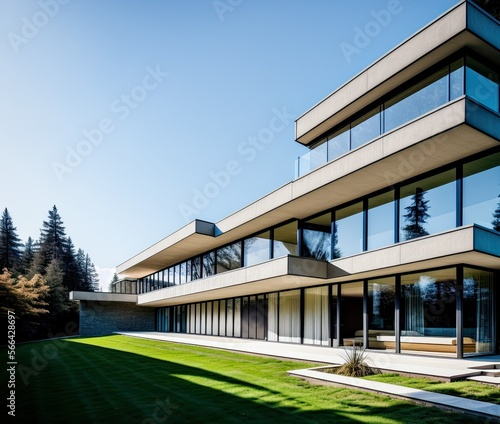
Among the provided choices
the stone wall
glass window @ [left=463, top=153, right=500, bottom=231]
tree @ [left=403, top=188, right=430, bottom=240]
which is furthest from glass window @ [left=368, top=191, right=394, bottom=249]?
the stone wall

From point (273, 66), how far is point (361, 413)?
11.4 meters

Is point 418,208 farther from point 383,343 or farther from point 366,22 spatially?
point 366,22

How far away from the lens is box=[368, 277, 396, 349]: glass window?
46.8ft

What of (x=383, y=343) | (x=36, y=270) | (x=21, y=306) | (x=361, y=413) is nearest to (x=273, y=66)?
(x=383, y=343)

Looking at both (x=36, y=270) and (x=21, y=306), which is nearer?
(x=21, y=306)

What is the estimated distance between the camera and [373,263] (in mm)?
14000

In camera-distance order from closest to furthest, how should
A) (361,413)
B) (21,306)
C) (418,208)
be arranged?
1. (361,413)
2. (418,208)
3. (21,306)

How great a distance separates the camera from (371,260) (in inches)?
555

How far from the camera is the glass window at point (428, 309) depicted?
12461 millimetres

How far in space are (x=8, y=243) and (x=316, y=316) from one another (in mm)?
58389

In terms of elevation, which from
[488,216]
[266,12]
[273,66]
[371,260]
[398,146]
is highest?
[266,12]

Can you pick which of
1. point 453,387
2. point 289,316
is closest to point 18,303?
point 289,316

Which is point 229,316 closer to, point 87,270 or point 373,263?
point 373,263

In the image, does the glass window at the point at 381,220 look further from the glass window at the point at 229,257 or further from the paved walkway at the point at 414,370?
the glass window at the point at 229,257
